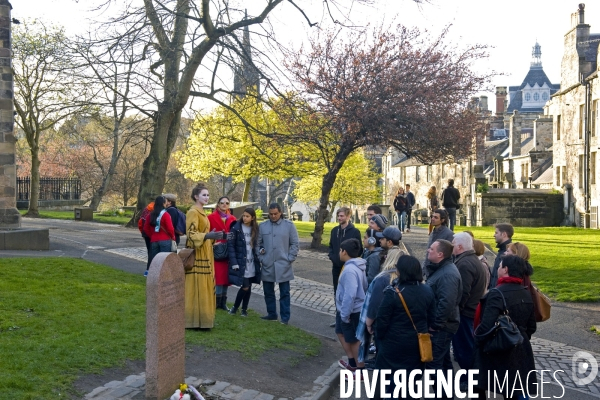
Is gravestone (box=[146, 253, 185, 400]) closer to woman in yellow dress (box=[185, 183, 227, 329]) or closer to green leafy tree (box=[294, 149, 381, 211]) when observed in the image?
woman in yellow dress (box=[185, 183, 227, 329])

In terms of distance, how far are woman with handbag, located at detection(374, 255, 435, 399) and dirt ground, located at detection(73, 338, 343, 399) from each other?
1436mm

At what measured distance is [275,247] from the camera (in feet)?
37.5

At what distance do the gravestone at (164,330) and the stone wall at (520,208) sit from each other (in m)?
35.3

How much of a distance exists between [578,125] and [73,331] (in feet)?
118

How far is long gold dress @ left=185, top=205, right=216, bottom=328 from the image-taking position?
9781 mm

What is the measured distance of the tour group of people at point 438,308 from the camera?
22.2 ft

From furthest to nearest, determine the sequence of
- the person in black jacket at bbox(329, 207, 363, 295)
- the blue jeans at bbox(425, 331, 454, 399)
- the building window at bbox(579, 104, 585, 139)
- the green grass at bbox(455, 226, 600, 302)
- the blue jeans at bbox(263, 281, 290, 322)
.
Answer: the building window at bbox(579, 104, 585, 139)
the green grass at bbox(455, 226, 600, 302)
the blue jeans at bbox(263, 281, 290, 322)
the person in black jacket at bbox(329, 207, 363, 295)
the blue jeans at bbox(425, 331, 454, 399)

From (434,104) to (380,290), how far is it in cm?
1445

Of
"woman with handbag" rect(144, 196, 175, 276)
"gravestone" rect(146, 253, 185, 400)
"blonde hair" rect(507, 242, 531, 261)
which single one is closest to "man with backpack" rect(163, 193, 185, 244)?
"woman with handbag" rect(144, 196, 175, 276)

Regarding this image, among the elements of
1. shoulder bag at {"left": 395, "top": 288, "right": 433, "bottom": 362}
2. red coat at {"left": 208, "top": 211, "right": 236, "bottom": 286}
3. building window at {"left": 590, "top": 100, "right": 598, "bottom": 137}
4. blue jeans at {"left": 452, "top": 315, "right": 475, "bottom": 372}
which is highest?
building window at {"left": 590, "top": 100, "right": 598, "bottom": 137}

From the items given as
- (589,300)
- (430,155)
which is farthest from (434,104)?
(589,300)

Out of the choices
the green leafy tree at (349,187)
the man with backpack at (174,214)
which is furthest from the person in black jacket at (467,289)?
the green leafy tree at (349,187)

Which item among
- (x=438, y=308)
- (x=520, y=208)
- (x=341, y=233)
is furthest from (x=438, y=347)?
(x=520, y=208)

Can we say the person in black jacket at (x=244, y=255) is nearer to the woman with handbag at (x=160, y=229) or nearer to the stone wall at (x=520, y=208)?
the woman with handbag at (x=160, y=229)
